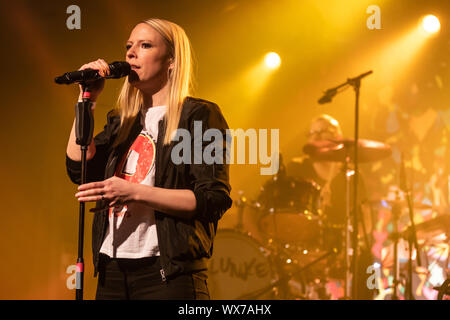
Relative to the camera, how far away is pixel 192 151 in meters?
1.62

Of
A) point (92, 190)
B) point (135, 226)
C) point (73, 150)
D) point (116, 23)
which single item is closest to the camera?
point (92, 190)

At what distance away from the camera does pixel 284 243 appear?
4531 mm

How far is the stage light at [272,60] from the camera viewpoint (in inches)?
227

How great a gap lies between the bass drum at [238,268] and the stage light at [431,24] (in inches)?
122

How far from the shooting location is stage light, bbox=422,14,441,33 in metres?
5.48

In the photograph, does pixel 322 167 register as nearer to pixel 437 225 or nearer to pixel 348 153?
pixel 348 153

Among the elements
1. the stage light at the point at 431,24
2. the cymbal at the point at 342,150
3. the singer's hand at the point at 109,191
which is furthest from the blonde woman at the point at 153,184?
the stage light at the point at 431,24

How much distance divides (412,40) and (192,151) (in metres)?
4.90

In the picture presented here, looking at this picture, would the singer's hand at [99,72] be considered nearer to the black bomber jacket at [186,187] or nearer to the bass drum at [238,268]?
the black bomber jacket at [186,187]

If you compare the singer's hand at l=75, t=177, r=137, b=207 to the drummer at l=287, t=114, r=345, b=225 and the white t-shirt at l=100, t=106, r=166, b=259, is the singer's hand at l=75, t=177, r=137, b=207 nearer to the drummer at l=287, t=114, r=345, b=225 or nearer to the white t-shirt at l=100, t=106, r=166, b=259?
the white t-shirt at l=100, t=106, r=166, b=259

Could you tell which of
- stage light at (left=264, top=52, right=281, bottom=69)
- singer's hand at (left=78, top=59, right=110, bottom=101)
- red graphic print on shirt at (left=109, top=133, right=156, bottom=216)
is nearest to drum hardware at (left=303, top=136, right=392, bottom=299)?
stage light at (left=264, top=52, right=281, bottom=69)

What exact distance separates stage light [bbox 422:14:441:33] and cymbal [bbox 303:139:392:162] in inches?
66.2
